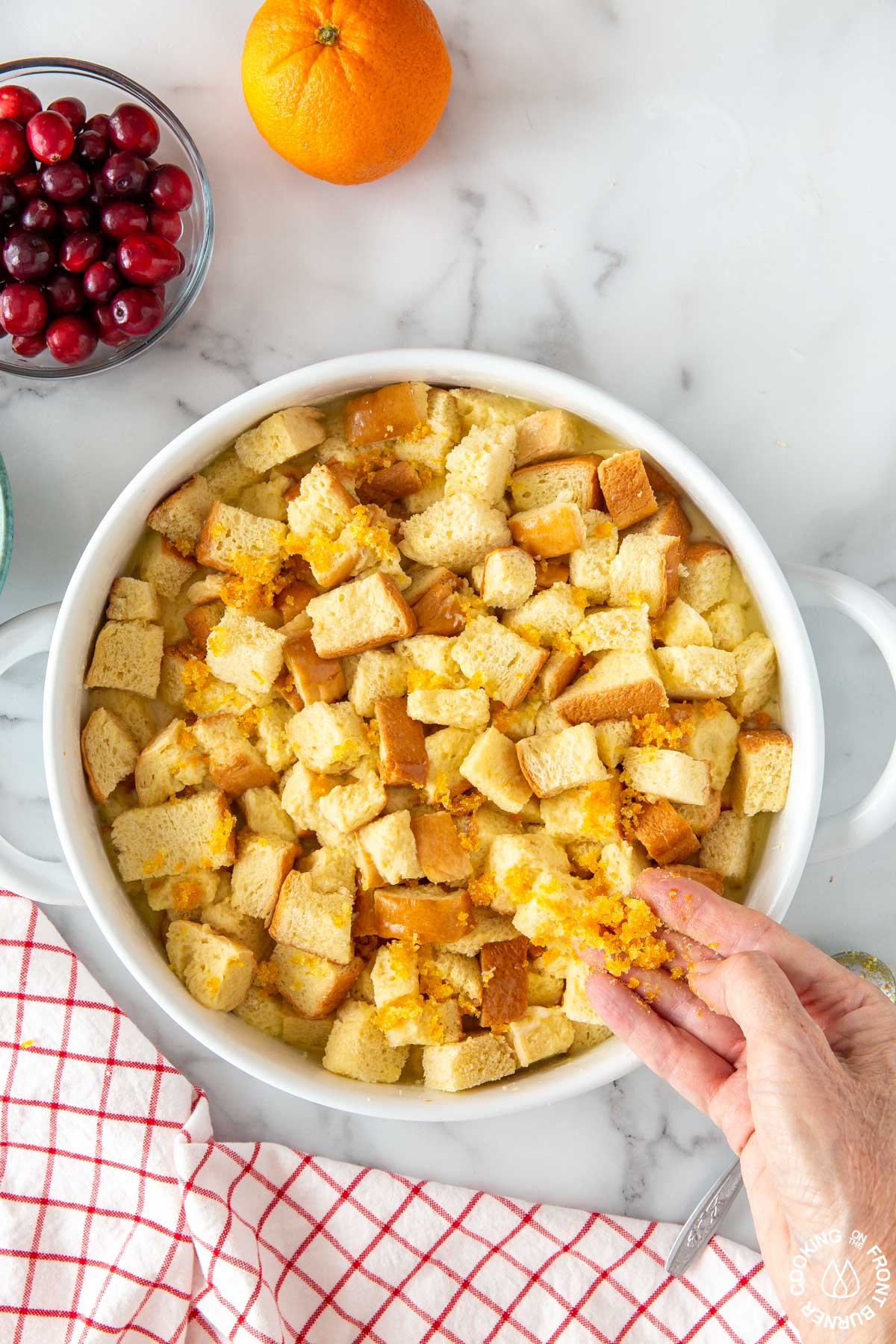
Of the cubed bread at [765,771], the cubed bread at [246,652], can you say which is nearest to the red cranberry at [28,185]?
the cubed bread at [246,652]

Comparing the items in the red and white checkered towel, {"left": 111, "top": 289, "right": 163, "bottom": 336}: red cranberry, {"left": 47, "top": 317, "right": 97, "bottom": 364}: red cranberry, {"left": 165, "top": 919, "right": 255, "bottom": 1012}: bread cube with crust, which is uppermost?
{"left": 111, "top": 289, "right": 163, "bottom": 336}: red cranberry

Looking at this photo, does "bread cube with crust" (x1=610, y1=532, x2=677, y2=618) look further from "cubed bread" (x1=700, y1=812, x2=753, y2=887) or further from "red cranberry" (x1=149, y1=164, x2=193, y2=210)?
"red cranberry" (x1=149, y1=164, x2=193, y2=210)

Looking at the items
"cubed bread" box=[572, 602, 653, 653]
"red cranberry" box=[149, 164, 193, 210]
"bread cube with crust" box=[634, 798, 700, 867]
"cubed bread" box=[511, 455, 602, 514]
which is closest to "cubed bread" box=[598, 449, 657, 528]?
"cubed bread" box=[511, 455, 602, 514]

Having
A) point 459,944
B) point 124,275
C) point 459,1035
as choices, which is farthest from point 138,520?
point 459,1035

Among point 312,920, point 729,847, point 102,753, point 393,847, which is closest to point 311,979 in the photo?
point 312,920

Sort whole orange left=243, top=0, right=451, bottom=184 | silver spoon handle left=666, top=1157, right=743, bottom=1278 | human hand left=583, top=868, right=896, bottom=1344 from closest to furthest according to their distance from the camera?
human hand left=583, top=868, right=896, bottom=1344 < whole orange left=243, top=0, right=451, bottom=184 < silver spoon handle left=666, top=1157, right=743, bottom=1278

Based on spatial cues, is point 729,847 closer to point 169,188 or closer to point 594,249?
point 594,249

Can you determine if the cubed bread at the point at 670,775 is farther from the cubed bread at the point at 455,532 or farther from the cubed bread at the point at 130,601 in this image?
the cubed bread at the point at 130,601
